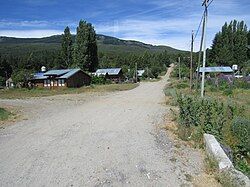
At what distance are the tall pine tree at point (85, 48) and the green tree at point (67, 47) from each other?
337 cm

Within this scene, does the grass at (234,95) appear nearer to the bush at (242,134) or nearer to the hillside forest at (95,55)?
the bush at (242,134)

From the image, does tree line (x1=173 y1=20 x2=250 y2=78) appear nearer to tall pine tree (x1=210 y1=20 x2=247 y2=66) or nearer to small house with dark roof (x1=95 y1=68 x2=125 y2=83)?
tall pine tree (x1=210 y1=20 x2=247 y2=66)

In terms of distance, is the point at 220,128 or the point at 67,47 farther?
the point at 67,47

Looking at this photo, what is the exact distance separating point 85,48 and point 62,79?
46.7 ft

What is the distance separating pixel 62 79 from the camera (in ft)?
174

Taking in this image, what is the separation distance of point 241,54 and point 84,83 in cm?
4577

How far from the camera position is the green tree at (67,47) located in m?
69.9

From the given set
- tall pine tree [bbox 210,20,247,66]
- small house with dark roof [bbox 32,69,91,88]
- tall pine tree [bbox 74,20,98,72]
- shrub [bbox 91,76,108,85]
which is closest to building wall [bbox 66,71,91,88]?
small house with dark roof [bbox 32,69,91,88]

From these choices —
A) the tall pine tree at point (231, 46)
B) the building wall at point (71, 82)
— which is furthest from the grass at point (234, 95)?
the tall pine tree at point (231, 46)

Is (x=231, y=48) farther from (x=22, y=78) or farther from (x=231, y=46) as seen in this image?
(x=22, y=78)

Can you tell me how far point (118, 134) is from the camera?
446 inches

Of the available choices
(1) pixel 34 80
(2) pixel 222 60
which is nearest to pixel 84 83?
(1) pixel 34 80

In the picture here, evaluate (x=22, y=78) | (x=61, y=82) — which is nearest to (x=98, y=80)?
(x=61, y=82)

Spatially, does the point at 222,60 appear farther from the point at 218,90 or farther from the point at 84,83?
the point at 218,90
